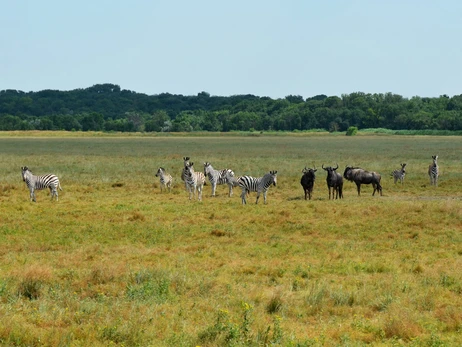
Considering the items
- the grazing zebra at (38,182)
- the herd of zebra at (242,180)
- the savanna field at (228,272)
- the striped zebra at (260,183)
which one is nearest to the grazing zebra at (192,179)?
the herd of zebra at (242,180)

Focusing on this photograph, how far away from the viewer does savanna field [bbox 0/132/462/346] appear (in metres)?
9.54

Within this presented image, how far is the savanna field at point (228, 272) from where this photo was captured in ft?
31.3

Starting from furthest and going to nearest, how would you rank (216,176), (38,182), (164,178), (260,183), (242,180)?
(164,178)
(216,176)
(38,182)
(260,183)
(242,180)

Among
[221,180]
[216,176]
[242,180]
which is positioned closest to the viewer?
[242,180]

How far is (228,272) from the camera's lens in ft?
46.2

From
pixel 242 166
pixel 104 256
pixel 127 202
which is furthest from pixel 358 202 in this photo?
pixel 242 166

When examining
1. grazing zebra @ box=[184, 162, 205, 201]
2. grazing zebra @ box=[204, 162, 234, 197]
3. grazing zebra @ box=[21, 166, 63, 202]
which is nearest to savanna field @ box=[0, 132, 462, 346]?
grazing zebra @ box=[21, 166, 63, 202]

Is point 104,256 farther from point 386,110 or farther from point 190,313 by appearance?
point 386,110

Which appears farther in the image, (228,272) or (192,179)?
(192,179)

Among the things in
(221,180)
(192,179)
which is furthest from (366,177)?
(192,179)

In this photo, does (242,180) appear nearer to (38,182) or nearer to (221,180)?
(221,180)

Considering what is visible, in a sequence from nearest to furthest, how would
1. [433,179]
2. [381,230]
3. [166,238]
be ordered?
1. [166,238]
2. [381,230]
3. [433,179]

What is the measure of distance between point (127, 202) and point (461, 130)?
121746 mm

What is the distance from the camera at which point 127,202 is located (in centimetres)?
2616
